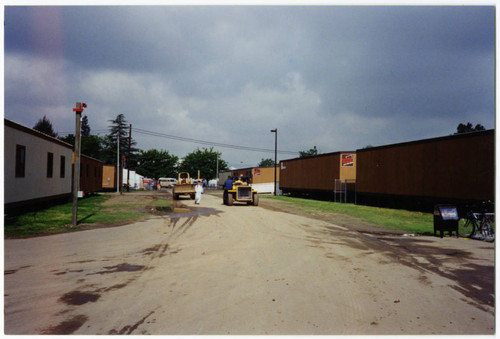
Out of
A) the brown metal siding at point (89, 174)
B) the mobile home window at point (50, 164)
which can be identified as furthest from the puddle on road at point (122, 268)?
the brown metal siding at point (89, 174)

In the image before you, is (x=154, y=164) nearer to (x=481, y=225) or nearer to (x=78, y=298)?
(x=481, y=225)

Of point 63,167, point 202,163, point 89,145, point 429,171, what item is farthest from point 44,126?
point 429,171

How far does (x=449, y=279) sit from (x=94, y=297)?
5.68 m

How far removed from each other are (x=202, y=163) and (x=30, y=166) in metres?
67.2

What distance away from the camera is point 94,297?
472cm

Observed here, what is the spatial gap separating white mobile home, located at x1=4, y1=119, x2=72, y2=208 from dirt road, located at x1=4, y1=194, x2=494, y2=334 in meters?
4.89

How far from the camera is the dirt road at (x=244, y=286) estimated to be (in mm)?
3924

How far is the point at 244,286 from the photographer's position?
524 centimetres

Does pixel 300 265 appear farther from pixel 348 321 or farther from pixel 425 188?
pixel 425 188

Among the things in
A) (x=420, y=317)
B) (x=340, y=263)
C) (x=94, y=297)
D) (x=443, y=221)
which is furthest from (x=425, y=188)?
(x=94, y=297)

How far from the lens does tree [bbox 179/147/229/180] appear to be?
80.9 meters

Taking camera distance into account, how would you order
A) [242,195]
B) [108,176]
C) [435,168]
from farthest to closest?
[108,176], [242,195], [435,168]

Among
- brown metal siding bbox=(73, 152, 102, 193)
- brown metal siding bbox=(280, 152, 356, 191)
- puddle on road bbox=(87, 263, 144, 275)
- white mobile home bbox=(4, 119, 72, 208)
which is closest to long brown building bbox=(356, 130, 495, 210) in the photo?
brown metal siding bbox=(280, 152, 356, 191)

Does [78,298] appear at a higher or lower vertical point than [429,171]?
lower
